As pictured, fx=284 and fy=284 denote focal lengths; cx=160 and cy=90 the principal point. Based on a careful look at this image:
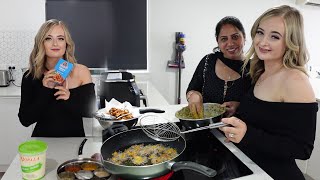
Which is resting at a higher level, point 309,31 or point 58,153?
point 309,31

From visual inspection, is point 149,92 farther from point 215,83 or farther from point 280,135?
point 280,135

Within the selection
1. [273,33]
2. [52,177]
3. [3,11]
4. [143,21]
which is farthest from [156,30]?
[52,177]

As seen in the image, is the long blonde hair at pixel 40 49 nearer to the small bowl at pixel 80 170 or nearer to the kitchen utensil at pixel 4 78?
the small bowl at pixel 80 170

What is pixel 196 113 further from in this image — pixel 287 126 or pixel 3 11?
pixel 3 11

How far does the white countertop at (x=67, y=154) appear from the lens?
1.02m

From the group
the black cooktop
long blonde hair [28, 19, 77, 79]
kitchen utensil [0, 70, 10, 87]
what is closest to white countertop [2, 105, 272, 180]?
the black cooktop

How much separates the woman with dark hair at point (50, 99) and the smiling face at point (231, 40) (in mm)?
858

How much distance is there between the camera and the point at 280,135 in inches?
46.0

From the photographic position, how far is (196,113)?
1.45 m

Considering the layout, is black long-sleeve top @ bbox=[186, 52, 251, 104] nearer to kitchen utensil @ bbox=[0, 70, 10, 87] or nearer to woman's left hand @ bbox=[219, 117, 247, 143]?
woman's left hand @ bbox=[219, 117, 247, 143]

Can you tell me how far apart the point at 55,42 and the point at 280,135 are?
47.5 inches

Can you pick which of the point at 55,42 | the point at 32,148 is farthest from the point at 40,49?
the point at 32,148

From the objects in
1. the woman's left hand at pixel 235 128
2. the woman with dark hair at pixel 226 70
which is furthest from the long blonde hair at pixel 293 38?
the woman with dark hair at pixel 226 70

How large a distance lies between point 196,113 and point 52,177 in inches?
29.1
